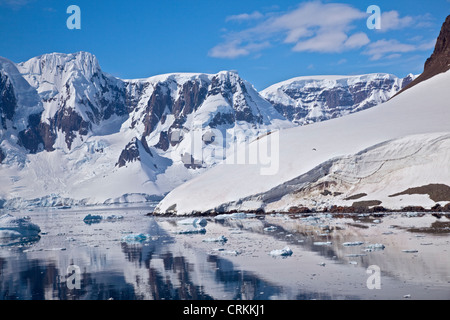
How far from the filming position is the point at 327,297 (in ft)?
47.4

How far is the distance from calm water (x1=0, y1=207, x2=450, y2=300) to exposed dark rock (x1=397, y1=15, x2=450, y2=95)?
180 ft

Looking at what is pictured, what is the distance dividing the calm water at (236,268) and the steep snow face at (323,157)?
21762mm

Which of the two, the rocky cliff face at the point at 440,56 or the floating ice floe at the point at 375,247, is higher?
the rocky cliff face at the point at 440,56

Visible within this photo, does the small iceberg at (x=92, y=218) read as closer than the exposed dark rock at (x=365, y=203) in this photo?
No

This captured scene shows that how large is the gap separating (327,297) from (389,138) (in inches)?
1644

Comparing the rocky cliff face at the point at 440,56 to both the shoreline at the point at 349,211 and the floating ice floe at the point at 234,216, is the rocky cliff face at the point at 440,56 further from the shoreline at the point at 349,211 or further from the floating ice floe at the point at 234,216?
the floating ice floe at the point at 234,216

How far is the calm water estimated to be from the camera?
1556 centimetres

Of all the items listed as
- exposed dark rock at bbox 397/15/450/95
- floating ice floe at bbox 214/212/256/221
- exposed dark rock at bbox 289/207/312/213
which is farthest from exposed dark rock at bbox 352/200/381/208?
exposed dark rock at bbox 397/15/450/95

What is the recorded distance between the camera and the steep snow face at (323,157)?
5203cm

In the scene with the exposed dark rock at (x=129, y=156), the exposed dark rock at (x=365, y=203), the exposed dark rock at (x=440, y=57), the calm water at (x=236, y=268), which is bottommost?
the calm water at (x=236, y=268)

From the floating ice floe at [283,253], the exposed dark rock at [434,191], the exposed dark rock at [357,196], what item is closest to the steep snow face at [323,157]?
the exposed dark rock at [434,191]
